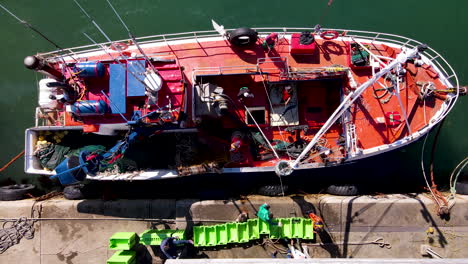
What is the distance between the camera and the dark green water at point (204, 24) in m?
10.7

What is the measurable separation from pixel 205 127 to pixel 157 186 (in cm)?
344

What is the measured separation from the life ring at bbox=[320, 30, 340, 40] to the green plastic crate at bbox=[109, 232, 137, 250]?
8.99 metres

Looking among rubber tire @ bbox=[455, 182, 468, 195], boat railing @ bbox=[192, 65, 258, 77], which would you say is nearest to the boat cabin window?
boat railing @ bbox=[192, 65, 258, 77]

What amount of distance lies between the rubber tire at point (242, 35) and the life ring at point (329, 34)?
7.27ft

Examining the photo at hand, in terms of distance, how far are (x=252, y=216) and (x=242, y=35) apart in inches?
235

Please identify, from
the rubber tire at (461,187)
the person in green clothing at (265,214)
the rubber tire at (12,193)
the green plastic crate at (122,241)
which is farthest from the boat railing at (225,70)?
the rubber tire at (461,187)

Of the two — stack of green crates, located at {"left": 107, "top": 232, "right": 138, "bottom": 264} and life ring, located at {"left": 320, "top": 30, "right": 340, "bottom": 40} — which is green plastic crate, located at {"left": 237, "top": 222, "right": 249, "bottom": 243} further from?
life ring, located at {"left": 320, "top": 30, "right": 340, "bottom": 40}

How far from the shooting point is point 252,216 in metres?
9.35

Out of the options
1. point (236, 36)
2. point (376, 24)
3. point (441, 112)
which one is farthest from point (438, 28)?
point (236, 36)

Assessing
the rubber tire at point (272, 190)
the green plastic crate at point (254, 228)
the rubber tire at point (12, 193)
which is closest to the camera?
the green plastic crate at point (254, 228)

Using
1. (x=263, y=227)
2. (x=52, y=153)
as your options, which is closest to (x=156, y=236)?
(x=263, y=227)

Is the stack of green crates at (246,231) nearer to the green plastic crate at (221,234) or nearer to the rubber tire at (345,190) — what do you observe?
the green plastic crate at (221,234)

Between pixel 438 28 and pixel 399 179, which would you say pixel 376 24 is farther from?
pixel 399 179

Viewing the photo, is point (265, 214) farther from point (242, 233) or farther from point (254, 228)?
point (242, 233)
